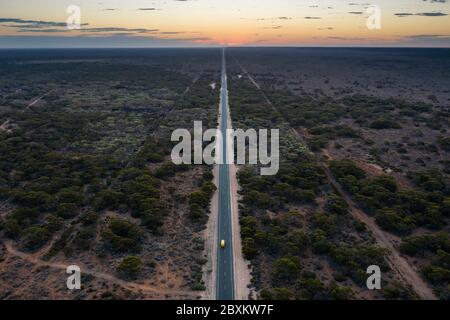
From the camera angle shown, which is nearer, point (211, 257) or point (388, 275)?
point (388, 275)

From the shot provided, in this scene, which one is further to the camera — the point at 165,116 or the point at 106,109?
the point at 106,109

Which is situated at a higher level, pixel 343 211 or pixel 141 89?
pixel 141 89

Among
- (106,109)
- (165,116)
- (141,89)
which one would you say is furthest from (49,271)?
(141,89)

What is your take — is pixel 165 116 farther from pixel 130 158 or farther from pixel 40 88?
pixel 40 88

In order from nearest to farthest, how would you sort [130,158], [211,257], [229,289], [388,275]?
[229,289] < [388,275] < [211,257] < [130,158]

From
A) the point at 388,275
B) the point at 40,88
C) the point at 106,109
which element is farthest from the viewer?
the point at 40,88

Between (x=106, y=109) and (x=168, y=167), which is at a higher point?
(x=106, y=109)

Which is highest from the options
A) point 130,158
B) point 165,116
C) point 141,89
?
point 141,89

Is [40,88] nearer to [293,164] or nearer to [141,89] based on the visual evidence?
[141,89]
